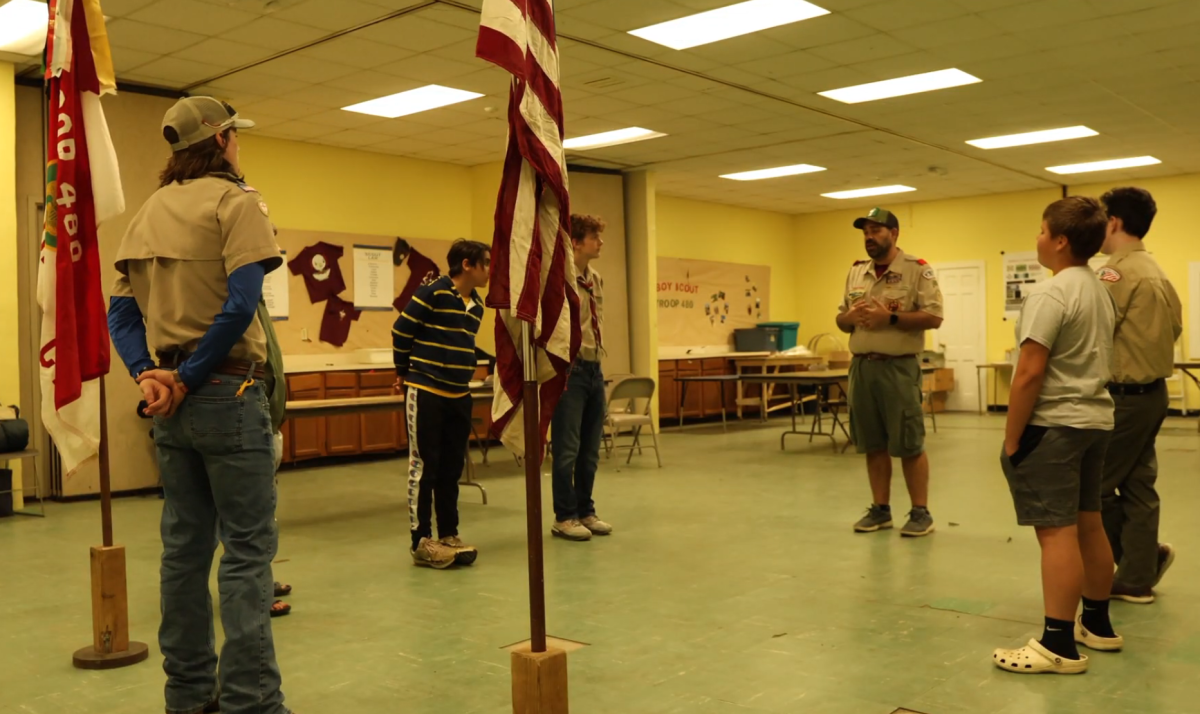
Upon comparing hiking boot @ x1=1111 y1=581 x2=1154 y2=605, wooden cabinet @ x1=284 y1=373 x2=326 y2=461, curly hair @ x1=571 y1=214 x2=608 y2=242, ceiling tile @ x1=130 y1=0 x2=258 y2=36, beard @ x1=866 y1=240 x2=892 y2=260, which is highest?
ceiling tile @ x1=130 y1=0 x2=258 y2=36

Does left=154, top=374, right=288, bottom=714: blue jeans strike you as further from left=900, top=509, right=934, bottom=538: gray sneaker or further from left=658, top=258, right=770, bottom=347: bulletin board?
left=658, top=258, right=770, bottom=347: bulletin board

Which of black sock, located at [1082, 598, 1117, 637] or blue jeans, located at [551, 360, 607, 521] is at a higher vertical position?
blue jeans, located at [551, 360, 607, 521]

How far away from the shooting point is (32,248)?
782 cm

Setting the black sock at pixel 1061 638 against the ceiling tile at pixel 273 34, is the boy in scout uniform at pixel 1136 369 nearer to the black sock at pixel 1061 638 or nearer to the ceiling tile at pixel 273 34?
the black sock at pixel 1061 638

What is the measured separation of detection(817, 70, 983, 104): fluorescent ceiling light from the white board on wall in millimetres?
6842

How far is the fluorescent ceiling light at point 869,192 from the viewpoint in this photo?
1430 cm

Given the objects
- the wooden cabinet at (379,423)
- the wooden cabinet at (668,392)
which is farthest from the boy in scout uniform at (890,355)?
the wooden cabinet at (668,392)

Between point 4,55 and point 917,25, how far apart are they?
6.18m

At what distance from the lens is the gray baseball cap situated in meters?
2.60

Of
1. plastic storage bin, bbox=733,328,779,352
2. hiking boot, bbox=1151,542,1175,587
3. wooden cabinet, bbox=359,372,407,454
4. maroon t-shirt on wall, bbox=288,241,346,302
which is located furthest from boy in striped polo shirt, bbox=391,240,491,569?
plastic storage bin, bbox=733,328,779,352

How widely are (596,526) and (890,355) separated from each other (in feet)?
6.04

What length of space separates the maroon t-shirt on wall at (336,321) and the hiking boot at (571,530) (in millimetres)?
5558

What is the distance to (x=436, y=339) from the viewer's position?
16.0 feet

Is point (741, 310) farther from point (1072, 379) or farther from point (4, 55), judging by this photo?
point (1072, 379)
